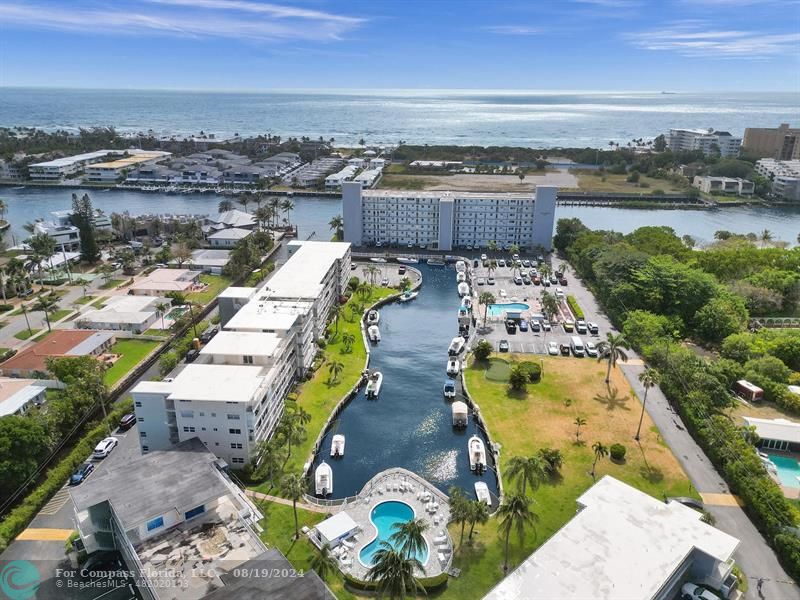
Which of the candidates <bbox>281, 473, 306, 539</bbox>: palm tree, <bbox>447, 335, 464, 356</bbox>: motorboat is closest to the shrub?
<bbox>447, 335, 464, 356</bbox>: motorboat

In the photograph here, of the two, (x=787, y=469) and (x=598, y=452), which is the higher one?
(x=598, y=452)

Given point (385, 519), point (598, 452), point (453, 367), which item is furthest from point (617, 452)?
point (453, 367)

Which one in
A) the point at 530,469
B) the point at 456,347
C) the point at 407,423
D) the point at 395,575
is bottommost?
the point at 407,423

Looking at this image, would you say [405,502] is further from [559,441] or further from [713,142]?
[713,142]

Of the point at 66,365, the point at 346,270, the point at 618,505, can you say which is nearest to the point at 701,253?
the point at 346,270

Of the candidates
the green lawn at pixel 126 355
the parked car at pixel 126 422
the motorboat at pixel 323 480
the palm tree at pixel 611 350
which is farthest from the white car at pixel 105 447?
the palm tree at pixel 611 350

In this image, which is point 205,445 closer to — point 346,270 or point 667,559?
point 667,559

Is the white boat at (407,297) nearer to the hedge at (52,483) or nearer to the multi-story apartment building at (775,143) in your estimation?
the hedge at (52,483)
